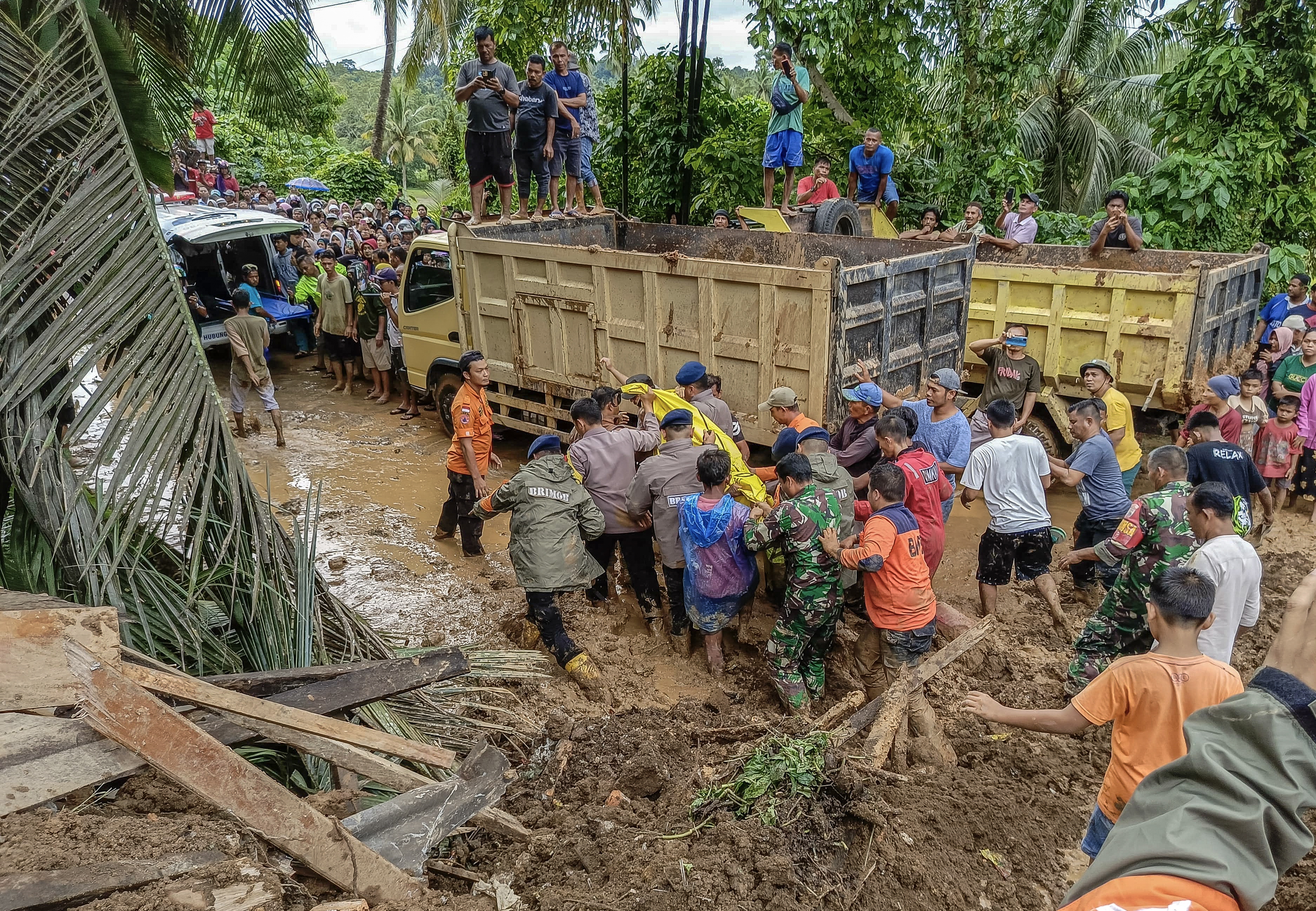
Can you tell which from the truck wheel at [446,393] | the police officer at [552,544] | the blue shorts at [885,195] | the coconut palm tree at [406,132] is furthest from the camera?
the coconut palm tree at [406,132]

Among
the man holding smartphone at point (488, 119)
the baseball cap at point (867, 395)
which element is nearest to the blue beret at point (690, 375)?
the baseball cap at point (867, 395)

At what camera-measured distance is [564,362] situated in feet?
25.0

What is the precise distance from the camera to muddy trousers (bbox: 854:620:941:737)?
409cm

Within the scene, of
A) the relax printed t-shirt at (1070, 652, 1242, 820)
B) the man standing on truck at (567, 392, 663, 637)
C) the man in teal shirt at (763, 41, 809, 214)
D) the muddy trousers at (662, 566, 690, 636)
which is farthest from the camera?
the man in teal shirt at (763, 41, 809, 214)

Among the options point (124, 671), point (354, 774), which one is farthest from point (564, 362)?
point (124, 671)

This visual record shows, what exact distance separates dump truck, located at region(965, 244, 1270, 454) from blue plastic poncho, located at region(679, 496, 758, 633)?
392 cm

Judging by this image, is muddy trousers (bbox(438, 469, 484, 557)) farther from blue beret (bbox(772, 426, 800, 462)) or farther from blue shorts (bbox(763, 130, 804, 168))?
blue shorts (bbox(763, 130, 804, 168))

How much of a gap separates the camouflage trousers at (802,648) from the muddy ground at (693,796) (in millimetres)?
245

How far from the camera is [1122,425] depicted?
593cm

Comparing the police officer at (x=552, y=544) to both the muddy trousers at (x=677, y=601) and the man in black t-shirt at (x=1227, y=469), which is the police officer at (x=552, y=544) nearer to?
the muddy trousers at (x=677, y=601)

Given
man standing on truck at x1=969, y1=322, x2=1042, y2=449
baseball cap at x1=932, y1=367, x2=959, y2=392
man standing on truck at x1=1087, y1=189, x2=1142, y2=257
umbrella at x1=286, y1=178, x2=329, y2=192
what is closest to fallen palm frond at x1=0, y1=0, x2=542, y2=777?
baseball cap at x1=932, y1=367, x2=959, y2=392

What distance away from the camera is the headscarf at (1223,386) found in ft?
19.9

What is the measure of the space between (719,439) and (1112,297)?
3821mm

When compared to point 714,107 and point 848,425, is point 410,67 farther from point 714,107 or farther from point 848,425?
point 848,425
